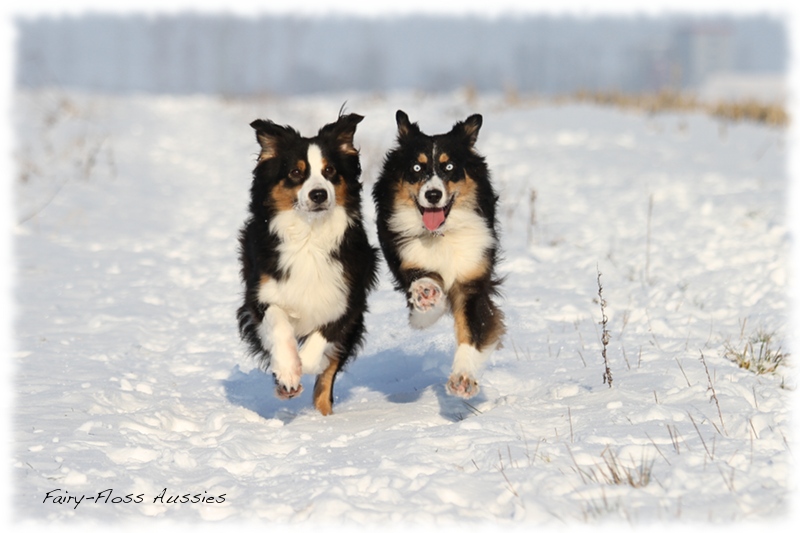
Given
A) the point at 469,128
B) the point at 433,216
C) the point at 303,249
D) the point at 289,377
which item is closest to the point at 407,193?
the point at 433,216

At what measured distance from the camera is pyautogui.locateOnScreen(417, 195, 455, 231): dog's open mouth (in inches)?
210

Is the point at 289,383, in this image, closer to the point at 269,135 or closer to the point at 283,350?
the point at 283,350

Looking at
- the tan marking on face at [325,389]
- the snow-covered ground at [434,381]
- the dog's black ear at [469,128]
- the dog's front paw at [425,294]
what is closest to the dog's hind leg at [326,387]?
the tan marking on face at [325,389]

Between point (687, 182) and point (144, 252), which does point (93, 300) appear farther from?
point (687, 182)

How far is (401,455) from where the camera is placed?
13.8 ft

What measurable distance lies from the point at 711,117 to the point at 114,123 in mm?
17725

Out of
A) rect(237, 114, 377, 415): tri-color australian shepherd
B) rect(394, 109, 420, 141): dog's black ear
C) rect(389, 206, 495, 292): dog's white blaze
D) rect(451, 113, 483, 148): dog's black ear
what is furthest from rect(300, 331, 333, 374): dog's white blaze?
rect(451, 113, 483, 148): dog's black ear

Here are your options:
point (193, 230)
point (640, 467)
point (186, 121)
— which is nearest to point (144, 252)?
point (193, 230)

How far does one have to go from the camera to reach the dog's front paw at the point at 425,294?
517 centimetres

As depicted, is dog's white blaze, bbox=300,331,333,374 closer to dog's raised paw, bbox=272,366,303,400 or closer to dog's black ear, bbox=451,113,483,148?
dog's raised paw, bbox=272,366,303,400

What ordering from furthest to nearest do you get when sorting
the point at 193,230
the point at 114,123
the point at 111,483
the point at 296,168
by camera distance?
the point at 114,123
the point at 193,230
the point at 296,168
the point at 111,483

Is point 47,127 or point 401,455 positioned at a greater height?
point 47,127

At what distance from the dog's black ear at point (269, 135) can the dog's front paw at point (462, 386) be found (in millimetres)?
1795

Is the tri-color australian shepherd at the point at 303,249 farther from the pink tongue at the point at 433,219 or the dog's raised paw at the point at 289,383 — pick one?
the pink tongue at the point at 433,219
